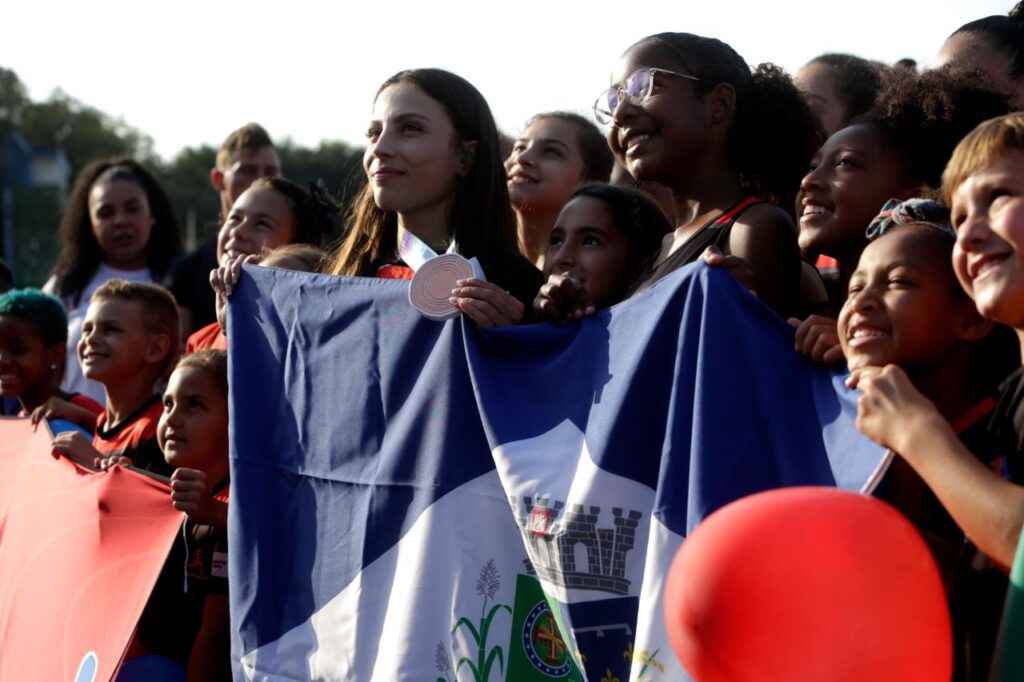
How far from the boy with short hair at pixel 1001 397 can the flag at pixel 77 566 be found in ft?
8.53

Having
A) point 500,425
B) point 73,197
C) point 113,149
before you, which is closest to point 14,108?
point 113,149

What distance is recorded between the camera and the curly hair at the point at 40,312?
20.0ft

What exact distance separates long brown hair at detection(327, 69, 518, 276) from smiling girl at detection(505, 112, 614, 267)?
1013mm

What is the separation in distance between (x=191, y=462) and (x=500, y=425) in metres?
1.52

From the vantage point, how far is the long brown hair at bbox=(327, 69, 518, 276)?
4.74 metres

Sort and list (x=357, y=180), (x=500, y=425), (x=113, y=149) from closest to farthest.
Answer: (x=500, y=425)
(x=357, y=180)
(x=113, y=149)

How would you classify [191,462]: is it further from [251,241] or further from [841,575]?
[841,575]

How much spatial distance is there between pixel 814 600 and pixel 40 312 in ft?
15.2

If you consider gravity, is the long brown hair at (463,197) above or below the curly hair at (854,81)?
below

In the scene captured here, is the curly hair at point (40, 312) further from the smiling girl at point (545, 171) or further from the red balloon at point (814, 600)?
the red balloon at point (814, 600)

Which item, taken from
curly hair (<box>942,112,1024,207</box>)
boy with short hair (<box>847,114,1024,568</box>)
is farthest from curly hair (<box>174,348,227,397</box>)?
curly hair (<box>942,112,1024,207</box>)

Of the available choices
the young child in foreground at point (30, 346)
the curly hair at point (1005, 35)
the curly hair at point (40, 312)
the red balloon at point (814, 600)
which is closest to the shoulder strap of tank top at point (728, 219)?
the curly hair at point (1005, 35)

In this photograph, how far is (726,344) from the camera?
3.15 meters

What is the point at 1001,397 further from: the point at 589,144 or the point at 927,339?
the point at 589,144
